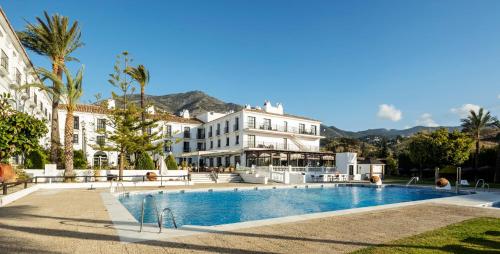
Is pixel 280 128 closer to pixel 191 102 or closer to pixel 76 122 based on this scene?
pixel 76 122

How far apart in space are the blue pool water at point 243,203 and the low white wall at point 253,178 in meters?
4.05

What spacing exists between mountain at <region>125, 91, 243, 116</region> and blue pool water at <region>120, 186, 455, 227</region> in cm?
11036

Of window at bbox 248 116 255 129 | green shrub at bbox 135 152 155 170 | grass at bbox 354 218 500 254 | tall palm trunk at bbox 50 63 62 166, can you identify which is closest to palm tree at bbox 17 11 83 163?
tall palm trunk at bbox 50 63 62 166

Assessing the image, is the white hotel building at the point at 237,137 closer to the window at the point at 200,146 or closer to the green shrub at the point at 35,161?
the window at the point at 200,146

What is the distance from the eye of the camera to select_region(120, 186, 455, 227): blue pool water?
1283 centimetres

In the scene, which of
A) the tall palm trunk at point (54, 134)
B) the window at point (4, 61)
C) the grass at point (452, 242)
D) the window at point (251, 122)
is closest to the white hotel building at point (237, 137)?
the window at point (251, 122)

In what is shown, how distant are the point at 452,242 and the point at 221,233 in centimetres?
485

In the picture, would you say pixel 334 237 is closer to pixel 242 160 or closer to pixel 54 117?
pixel 54 117

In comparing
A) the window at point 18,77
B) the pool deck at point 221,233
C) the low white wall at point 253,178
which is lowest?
the low white wall at point 253,178

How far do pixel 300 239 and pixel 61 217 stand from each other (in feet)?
22.3

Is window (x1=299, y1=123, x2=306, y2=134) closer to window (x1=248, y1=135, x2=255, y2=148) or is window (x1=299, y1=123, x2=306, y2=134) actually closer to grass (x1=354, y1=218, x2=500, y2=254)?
window (x1=248, y1=135, x2=255, y2=148)

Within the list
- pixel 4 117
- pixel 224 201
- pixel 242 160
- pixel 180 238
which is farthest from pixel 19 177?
pixel 242 160

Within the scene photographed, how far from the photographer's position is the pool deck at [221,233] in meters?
5.85

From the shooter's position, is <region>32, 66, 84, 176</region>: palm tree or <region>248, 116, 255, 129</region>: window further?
<region>248, 116, 255, 129</region>: window
